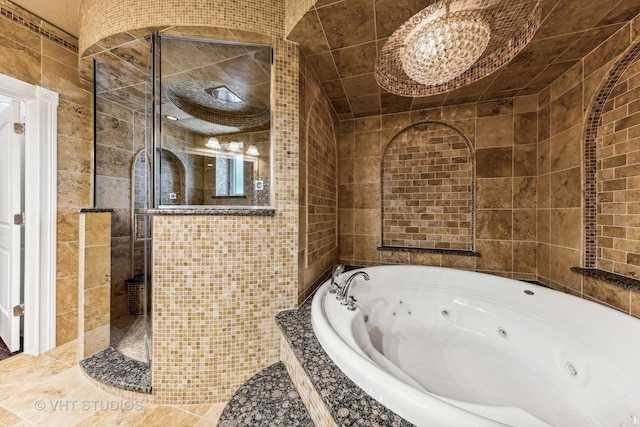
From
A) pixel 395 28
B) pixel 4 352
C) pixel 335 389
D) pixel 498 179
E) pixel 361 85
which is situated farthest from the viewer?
pixel 498 179

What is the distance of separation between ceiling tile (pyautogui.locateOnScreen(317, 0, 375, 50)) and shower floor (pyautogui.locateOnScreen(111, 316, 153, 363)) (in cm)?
203

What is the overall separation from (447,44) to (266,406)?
1.69 m

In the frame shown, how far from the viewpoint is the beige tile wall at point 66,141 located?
162 cm

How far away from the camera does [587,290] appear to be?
143cm

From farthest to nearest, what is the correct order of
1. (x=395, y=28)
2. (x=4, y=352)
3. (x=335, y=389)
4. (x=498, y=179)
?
(x=498, y=179) → (x=4, y=352) → (x=395, y=28) → (x=335, y=389)

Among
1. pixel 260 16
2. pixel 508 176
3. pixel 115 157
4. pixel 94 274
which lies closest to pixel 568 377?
pixel 508 176

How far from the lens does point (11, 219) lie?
166 cm

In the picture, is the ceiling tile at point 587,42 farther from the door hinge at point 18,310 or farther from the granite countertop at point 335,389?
the door hinge at point 18,310

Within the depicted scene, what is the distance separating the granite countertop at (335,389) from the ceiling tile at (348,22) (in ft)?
5.22

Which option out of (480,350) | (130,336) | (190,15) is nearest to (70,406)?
(130,336)

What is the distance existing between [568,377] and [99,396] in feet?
8.41

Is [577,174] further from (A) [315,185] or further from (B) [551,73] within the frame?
(A) [315,185]

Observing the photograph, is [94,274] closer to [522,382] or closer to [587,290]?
[522,382]

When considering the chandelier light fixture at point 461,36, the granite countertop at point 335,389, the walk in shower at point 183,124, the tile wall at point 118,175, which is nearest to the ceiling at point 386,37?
the chandelier light fixture at point 461,36
